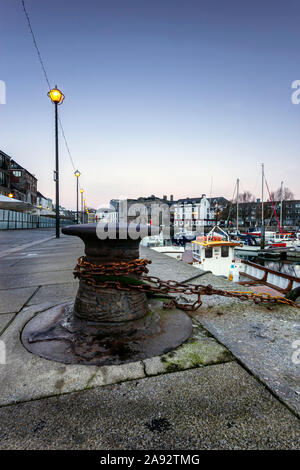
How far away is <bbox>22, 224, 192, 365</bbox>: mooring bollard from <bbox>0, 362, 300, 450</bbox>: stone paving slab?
0.37 meters

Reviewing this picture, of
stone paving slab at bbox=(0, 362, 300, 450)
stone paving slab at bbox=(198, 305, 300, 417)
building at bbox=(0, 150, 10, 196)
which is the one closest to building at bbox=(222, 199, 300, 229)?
building at bbox=(0, 150, 10, 196)

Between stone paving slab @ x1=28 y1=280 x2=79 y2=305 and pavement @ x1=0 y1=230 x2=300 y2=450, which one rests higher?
pavement @ x1=0 y1=230 x2=300 y2=450

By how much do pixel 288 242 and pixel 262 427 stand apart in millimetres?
37814

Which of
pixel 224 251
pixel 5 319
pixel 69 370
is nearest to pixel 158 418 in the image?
pixel 69 370

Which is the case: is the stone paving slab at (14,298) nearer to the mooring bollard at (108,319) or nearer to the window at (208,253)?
the mooring bollard at (108,319)

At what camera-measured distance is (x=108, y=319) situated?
6.05 feet

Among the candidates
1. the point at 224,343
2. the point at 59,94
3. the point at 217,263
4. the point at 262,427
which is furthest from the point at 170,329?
the point at 217,263

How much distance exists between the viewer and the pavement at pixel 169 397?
0.89 meters

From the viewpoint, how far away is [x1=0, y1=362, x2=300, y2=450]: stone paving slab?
2.86ft

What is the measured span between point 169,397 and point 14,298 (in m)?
2.37

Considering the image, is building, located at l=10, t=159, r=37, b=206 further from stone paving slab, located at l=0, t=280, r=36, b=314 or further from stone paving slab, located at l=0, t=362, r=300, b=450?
stone paving slab, located at l=0, t=362, r=300, b=450

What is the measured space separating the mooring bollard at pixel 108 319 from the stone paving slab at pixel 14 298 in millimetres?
493

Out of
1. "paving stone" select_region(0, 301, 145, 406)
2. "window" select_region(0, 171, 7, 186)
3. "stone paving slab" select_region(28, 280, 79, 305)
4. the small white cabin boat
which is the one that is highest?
"window" select_region(0, 171, 7, 186)
